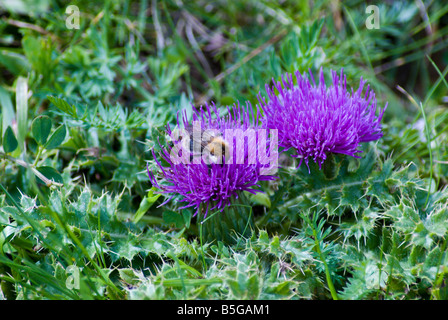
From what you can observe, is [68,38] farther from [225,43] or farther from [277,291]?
[277,291]

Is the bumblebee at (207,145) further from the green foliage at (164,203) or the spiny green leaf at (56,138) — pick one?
the spiny green leaf at (56,138)

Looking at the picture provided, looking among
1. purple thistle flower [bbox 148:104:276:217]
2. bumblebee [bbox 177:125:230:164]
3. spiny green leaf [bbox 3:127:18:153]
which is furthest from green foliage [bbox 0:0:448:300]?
bumblebee [bbox 177:125:230:164]

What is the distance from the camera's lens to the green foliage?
Result: 2.19 m

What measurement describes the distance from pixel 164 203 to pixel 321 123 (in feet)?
3.17

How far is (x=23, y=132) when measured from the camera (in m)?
2.59

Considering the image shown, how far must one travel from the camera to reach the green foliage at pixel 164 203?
7.19ft

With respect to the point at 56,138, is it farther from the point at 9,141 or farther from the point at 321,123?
the point at 321,123

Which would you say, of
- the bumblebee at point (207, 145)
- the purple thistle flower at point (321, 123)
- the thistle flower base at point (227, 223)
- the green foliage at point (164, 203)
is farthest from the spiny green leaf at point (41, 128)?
the purple thistle flower at point (321, 123)

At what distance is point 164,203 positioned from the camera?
2.33m

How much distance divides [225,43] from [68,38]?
150 centimetres

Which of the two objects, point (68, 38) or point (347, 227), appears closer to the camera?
point (347, 227)

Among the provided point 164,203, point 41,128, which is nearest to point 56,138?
point 41,128

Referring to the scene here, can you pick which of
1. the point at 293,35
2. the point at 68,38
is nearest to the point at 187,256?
the point at 293,35

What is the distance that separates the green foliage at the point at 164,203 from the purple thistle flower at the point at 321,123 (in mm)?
215
